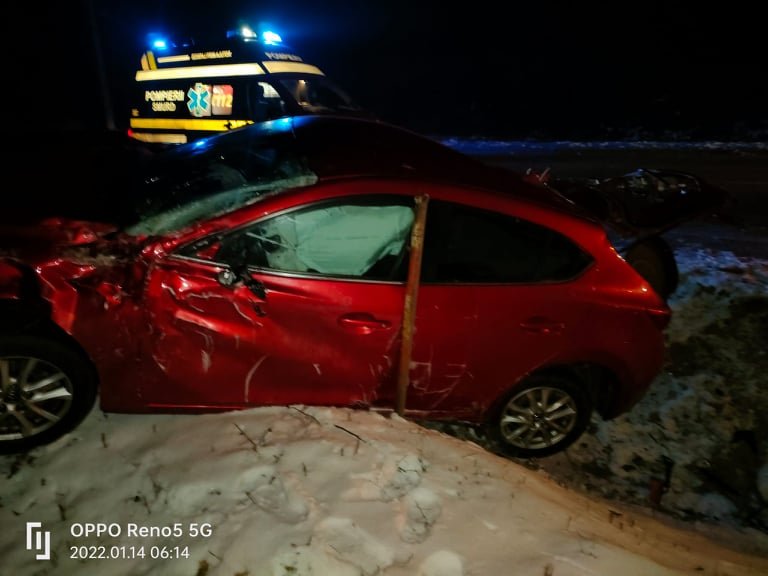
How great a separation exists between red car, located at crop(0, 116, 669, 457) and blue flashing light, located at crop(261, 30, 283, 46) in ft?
17.9

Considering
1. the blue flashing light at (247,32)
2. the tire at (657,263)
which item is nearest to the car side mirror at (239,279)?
the tire at (657,263)

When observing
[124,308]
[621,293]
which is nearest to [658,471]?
A: [621,293]

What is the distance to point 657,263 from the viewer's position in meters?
4.78

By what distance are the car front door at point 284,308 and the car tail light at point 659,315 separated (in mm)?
1498

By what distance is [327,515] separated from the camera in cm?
213

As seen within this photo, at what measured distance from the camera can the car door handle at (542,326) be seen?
9.01 ft

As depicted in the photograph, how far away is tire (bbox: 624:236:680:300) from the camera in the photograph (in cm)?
475

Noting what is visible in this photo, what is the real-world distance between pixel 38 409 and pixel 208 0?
2979 centimetres

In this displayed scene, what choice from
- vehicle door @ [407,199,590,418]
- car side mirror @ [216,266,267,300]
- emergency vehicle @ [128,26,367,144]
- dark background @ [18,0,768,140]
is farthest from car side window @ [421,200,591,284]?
dark background @ [18,0,768,140]

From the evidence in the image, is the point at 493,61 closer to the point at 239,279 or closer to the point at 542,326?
the point at 542,326

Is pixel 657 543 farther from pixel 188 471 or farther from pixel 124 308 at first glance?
pixel 124 308

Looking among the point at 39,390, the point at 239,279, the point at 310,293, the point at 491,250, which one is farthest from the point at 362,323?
the point at 39,390

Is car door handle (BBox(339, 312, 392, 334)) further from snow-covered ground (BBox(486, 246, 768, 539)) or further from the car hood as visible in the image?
snow-covered ground (BBox(486, 246, 768, 539))

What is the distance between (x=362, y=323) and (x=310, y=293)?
0.94 ft
